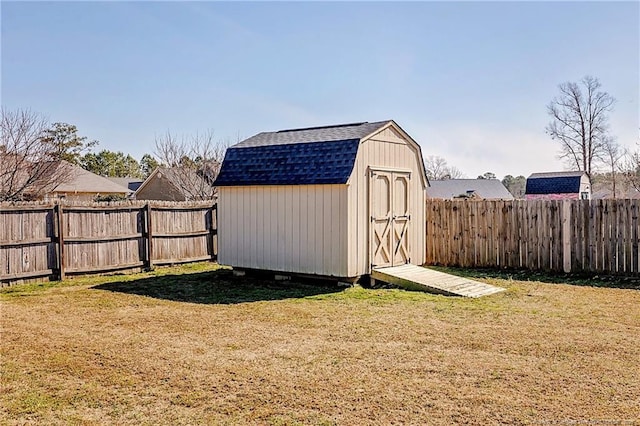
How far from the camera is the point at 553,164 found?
45.2 metres

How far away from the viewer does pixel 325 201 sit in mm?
9977

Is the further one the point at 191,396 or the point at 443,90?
the point at 443,90

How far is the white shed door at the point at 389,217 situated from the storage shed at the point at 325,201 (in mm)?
20

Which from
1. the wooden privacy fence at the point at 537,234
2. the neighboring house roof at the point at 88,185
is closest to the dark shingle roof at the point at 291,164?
the wooden privacy fence at the point at 537,234

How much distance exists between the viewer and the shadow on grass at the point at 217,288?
9341 millimetres

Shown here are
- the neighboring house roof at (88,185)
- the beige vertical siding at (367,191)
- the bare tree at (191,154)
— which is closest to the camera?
the beige vertical siding at (367,191)

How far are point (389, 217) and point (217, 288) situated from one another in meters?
3.71

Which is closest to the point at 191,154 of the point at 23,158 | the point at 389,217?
the point at 23,158

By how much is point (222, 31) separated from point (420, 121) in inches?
451

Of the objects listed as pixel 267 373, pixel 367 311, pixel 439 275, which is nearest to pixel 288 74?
pixel 439 275

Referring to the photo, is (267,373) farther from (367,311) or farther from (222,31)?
(222,31)

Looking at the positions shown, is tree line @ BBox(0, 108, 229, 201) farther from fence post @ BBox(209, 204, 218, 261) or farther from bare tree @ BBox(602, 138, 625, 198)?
bare tree @ BBox(602, 138, 625, 198)

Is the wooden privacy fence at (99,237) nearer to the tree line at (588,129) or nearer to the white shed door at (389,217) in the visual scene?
the white shed door at (389,217)

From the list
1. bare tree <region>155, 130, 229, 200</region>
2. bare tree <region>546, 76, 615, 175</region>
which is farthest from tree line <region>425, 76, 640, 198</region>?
bare tree <region>155, 130, 229, 200</region>
